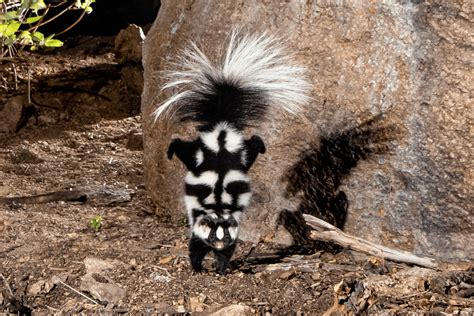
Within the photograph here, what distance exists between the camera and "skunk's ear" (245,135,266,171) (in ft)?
14.7

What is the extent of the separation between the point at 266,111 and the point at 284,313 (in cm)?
119

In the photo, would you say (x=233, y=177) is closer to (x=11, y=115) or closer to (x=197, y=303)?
(x=197, y=303)

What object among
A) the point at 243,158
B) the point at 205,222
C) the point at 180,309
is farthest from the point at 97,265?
the point at 243,158

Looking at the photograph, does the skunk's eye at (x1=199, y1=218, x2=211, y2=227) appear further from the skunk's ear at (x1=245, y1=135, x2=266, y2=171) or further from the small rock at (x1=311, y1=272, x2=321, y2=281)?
the small rock at (x1=311, y1=272, x2=321, y2=281)

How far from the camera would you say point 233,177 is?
14.4 feet

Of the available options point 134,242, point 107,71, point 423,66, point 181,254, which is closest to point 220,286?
point 181,254

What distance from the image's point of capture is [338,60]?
4223mm

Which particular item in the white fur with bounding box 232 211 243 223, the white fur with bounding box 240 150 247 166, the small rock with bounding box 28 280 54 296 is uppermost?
the white fur with bounding box 240 150 247 166

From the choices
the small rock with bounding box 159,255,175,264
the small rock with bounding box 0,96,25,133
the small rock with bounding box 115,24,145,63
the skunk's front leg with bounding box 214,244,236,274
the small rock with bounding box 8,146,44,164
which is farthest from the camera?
Answer: the small rock with bounding box 115,24,145,63

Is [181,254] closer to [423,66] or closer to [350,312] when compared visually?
[350,312]

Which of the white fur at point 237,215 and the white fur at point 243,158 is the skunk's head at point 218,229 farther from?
the white fur at point 243,158

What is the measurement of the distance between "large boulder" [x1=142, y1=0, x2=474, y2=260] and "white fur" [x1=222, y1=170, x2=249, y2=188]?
0.65ft

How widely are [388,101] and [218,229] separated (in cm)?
122

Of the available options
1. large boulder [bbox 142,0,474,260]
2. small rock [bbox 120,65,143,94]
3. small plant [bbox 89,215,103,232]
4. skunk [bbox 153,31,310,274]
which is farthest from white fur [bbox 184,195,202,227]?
small rock [bbox 120,65,143,94]
